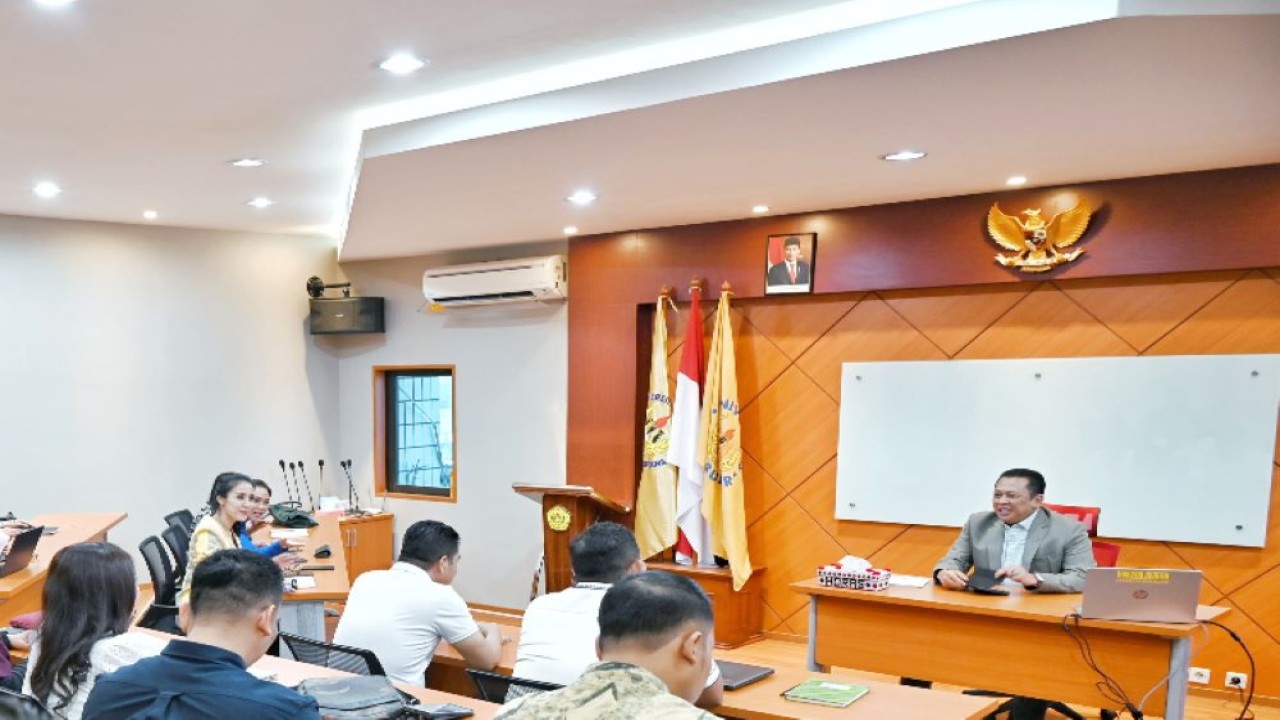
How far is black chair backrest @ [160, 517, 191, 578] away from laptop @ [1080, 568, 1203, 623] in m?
4.27

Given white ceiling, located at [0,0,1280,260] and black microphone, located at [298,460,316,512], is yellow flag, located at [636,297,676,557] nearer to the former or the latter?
white ceiling, located at [0,0,1280,260]

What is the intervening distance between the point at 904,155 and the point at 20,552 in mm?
4478

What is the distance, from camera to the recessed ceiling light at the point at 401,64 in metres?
3.47

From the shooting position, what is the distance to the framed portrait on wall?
5.87 m

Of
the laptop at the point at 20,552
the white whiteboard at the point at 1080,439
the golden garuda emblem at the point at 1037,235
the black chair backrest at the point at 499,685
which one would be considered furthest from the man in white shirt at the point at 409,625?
the golden garuda emblem at the point at 1037,235

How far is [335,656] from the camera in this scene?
298cm

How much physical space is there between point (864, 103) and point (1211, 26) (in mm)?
1144

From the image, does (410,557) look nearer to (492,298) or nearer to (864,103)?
(864,103)

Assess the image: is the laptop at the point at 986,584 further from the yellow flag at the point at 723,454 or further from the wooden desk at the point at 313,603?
the wooden desk at the point at 313,603

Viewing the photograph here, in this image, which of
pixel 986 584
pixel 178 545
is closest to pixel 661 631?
pixel 986 584

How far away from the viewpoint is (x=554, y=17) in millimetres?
3152

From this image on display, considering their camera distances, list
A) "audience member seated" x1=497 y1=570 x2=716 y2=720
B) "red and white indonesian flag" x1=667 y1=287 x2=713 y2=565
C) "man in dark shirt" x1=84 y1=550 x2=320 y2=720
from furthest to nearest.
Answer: "red and white indonesian flag" x1=667 y1=287 x2=713 y2=565 → "man in dark shirt" x1=84 y1=550 x2=320 y2=720 → "audience member seated" x1=497 y1=570 x2=716 y2=720

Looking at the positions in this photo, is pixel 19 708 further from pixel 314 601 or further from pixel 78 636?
pixel 314 601

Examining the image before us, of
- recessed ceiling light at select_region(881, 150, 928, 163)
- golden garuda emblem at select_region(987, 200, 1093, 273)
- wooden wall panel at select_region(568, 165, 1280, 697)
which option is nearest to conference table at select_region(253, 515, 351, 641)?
wooden wall panel at select_region(568, 165, 1280, 697)
